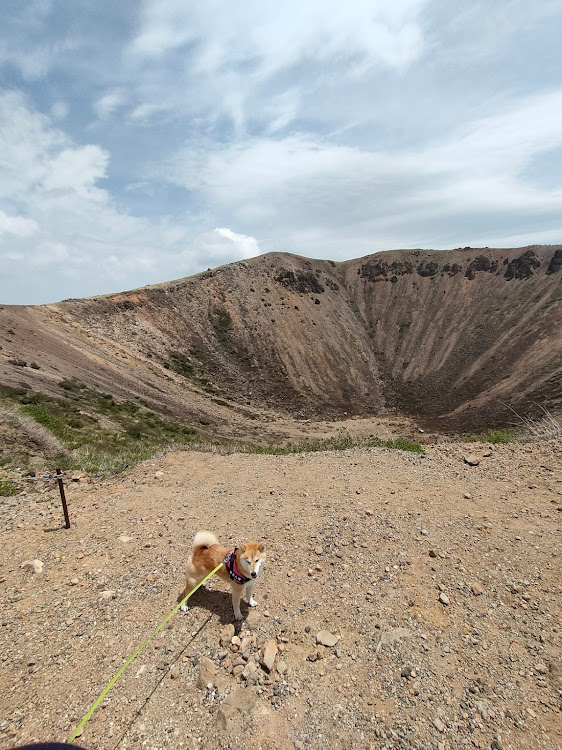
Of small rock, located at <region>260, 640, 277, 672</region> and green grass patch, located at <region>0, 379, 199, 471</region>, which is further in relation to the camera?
green grass patch, located at <region>0, 379, 199, 471</region>

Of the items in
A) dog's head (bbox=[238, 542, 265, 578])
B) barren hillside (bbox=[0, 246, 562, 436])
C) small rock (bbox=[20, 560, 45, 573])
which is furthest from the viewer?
barren hillside (bbox=[0, 246, 562, 436])

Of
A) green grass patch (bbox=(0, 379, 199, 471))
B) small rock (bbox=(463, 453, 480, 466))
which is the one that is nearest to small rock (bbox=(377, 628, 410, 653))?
small rock (bbox=(463, 453, 480, 466))

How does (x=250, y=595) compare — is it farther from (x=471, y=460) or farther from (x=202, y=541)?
(x=471, y=460)

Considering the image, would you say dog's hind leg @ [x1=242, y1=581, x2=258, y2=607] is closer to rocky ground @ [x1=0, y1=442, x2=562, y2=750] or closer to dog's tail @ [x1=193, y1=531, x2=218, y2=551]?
rocky ground @ [x1=0, y1=442, x2=562, y2=750]

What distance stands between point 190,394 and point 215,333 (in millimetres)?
17441

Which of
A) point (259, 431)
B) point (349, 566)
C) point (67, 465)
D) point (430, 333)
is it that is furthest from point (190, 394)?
point (430, 333)

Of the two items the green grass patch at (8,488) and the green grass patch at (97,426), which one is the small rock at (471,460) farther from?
the green grass patch at (8,488)

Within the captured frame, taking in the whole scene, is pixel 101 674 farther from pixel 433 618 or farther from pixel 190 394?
pixel 190 394

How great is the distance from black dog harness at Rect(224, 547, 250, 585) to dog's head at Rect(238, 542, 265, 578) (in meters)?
0.12

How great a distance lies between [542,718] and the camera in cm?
390

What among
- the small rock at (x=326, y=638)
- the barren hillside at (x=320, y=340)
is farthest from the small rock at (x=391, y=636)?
the barren hillside at (x=320, y=340)

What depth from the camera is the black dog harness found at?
5018mm

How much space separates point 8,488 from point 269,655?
807 cm

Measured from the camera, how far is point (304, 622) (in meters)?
5.22
